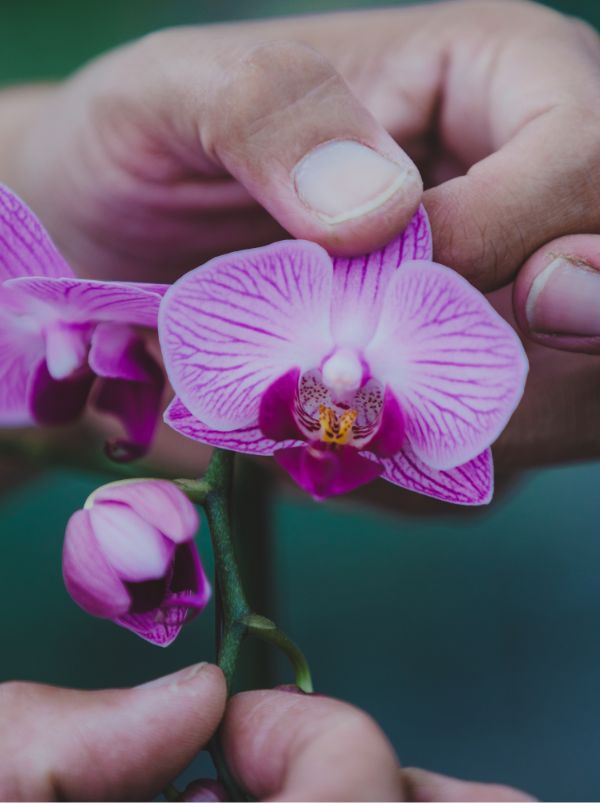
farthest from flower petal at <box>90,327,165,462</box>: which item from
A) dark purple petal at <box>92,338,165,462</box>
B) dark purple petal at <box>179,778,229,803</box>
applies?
dark purple petal at <box>179,778,229,803</box>

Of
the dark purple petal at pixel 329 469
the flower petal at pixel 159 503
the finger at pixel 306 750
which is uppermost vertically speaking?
the dark purple petal at pixel 329 469

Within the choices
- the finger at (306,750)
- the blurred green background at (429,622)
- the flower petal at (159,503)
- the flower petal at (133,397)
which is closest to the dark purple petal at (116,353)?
the flower petal at (133,397)

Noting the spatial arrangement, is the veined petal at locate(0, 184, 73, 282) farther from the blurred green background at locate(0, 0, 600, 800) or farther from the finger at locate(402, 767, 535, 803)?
the blurred green background at locate(0, 0, 600, 800)

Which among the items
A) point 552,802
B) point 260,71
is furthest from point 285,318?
point 552,802

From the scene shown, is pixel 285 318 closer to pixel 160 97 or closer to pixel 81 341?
pixel 81 341

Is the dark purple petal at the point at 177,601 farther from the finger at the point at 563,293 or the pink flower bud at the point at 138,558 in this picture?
the finger at the point at 563,293

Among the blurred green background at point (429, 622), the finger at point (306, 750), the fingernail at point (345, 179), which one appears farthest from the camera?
the blurred green background at point (429, 622)

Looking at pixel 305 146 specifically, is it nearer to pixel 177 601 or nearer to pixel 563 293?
pixel 563 293
